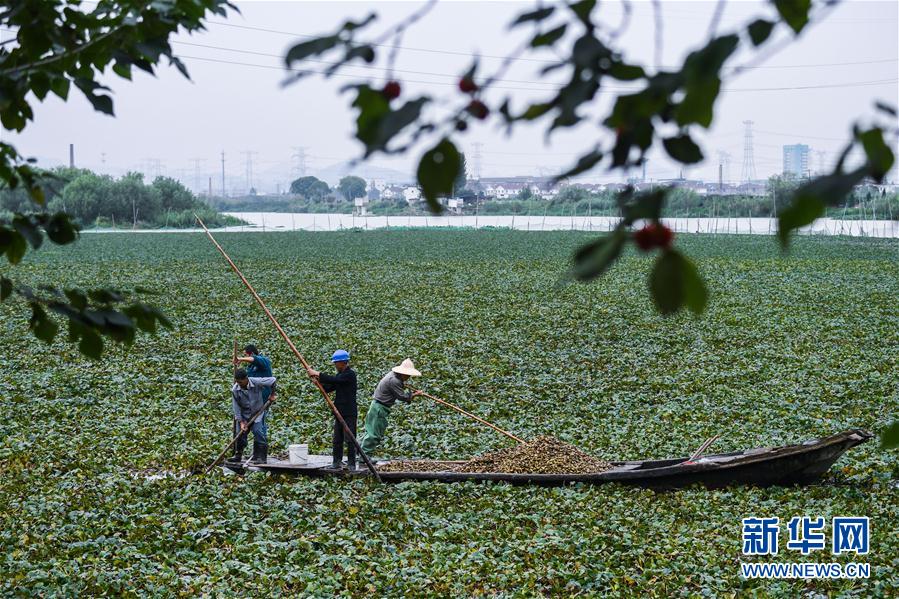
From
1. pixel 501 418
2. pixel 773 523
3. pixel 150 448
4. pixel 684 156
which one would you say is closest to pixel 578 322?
pixel 501 418

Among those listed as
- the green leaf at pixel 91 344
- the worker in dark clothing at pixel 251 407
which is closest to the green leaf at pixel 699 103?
the green leaf at pixel 91 344

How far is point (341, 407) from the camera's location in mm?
11148

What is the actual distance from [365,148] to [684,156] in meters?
0.56

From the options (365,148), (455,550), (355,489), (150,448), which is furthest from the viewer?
(150,448)

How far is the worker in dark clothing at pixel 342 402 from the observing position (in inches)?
430

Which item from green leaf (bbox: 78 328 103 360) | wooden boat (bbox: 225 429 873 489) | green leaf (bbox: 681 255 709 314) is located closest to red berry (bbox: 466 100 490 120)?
green leaf (bbox: 681 255 709 314)

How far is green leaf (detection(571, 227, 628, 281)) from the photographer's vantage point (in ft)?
4.89

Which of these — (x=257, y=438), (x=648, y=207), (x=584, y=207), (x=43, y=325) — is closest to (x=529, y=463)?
(x=257, y=438)

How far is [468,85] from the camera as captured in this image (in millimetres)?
1969

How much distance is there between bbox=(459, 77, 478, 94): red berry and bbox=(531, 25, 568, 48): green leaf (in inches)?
5.6

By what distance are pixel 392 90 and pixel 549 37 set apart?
32 centimetres

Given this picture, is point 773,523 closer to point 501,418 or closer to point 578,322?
point 501,418

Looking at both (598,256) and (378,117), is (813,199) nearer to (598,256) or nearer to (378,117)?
(598,256)

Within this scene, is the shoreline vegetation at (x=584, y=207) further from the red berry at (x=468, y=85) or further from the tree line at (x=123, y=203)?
the red berry at (x=468, y=85)
